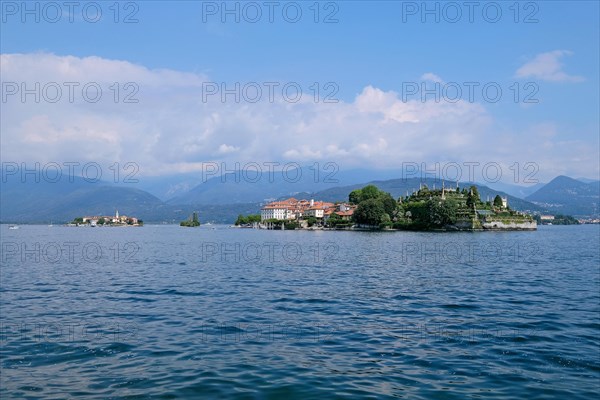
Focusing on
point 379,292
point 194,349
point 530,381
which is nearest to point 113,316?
point 194,349

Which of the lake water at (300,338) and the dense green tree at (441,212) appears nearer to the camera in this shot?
the lake water at (300,338)

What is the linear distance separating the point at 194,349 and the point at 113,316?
27.8ft

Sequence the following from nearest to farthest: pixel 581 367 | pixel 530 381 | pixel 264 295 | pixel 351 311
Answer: pixel 530 381
pixel 581 367
pixel 351 311
pixel 264 295

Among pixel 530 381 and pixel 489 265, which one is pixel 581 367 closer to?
pixel 530 381

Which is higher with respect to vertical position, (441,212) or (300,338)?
(441,212)

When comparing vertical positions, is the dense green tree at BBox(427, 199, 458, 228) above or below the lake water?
above

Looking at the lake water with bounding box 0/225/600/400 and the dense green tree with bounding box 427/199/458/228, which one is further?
the dense green tree with bounding box 427/199/458/228

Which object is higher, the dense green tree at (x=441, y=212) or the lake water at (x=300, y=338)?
the dense green tree at (x=441, y=212)

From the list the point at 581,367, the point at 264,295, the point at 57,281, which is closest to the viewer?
the point at 581,367

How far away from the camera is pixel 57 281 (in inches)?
1483

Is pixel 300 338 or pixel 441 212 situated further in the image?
pixel 441 212

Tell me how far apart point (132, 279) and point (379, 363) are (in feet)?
94.7

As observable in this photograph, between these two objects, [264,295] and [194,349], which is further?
[264,295]

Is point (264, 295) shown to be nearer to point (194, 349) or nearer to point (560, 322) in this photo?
point (194, 349)
